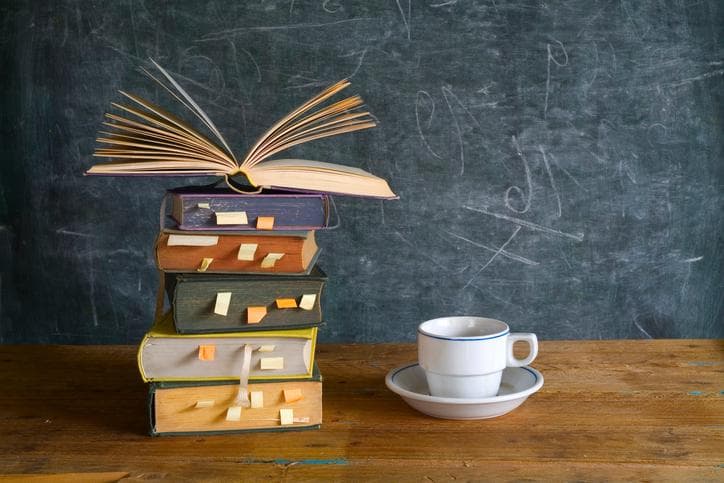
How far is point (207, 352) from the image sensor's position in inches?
41.5

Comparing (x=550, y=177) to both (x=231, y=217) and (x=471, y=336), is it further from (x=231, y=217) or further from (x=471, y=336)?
(x=231, y=217)

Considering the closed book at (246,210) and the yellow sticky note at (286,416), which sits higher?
the closed book at (246,210)

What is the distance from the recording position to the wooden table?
92 cm

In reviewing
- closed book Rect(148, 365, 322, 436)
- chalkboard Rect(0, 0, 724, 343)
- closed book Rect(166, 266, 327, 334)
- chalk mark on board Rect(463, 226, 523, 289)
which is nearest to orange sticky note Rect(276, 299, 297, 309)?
closed book Rect(166, 266, 327, 334)

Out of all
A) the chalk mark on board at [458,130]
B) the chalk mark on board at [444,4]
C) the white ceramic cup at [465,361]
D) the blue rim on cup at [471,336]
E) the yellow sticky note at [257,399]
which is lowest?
the yellow sticky note at [257,399]

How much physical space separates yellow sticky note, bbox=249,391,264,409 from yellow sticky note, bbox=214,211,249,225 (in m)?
0.23

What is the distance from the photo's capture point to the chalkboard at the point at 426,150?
187cm

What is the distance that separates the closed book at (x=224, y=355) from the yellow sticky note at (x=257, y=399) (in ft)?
0.07

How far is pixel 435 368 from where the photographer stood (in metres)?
1.08

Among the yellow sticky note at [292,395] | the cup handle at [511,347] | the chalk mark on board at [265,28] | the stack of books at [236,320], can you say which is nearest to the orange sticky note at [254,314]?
the stack of books at [236,320]

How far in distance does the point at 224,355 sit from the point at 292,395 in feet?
0.35

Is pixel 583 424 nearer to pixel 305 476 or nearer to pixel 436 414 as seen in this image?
pixel 436 414

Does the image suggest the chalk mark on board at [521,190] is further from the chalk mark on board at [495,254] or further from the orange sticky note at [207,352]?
the orange sticky note at [207,352]

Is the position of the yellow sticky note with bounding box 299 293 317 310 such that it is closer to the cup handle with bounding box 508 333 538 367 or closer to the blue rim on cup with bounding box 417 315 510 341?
the blue rim on cup with bounding box 417 315 510 341
